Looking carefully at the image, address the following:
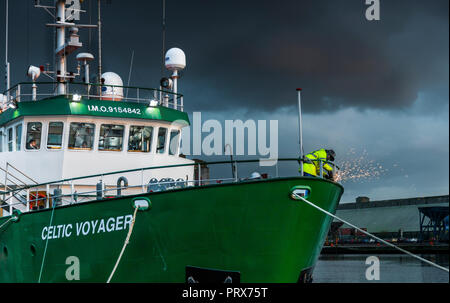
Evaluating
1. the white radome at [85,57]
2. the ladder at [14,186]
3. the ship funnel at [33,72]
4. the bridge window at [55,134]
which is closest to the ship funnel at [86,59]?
the white radome at [85,57]

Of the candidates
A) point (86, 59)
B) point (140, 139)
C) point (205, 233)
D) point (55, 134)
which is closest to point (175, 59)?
point (86, 59)

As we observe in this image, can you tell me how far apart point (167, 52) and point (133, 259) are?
8.87 metres

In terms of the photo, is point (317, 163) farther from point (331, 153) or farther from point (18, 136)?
point (18, 136)

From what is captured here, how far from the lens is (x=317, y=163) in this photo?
42.2 ft

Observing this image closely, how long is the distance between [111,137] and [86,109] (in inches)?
41.2

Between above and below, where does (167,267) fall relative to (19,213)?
below

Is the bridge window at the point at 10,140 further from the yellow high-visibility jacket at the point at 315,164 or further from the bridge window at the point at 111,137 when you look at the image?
the yellow high-visibility jacket at the point at 315,164

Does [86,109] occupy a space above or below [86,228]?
above

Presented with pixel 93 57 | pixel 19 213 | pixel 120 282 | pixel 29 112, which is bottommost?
pixel 120 282

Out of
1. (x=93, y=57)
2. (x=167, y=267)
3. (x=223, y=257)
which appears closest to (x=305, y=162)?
(x=223, y=257)

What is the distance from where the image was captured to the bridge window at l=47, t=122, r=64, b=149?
1616 cm

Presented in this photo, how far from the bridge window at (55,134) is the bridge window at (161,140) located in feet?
8.90
